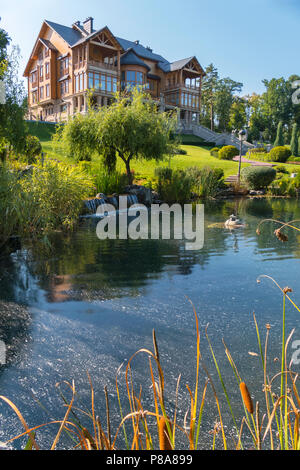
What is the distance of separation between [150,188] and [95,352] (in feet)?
51.7

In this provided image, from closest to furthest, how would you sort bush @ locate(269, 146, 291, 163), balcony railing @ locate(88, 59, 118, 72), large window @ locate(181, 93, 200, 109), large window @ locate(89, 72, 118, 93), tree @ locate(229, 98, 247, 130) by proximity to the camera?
bush @ locate(269, 146, 291, 163), balcony railing @ locate(88, 59, 118, 72), large window @ locate(89, 72, 118, 93), large window @ locate(181, 93, 200, 109), tree @ locate(229, 98, 247, 130)

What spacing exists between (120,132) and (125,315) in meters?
14.1

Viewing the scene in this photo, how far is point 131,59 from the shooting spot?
1729 inches

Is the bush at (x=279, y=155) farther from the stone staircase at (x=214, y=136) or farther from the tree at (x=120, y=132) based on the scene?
the tree at (x=120, y=132)

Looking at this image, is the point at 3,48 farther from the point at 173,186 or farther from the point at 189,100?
the point at 189,100

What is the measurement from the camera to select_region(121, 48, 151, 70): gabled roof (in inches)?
1714

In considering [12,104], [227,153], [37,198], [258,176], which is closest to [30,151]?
[12,104]

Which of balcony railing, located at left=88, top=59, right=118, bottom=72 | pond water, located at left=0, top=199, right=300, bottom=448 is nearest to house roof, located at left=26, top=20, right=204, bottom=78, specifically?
balcony railing, located at left=88, top=59, right=118, bottom=72

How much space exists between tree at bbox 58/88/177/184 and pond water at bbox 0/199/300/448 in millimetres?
9212

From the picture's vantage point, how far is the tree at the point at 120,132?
59.2 feet

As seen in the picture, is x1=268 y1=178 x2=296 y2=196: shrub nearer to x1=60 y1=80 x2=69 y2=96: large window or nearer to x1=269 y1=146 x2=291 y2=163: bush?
x1=269 y1=146 x2=291 y2=163: bush

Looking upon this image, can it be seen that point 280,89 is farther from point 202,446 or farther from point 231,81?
point 202,446
